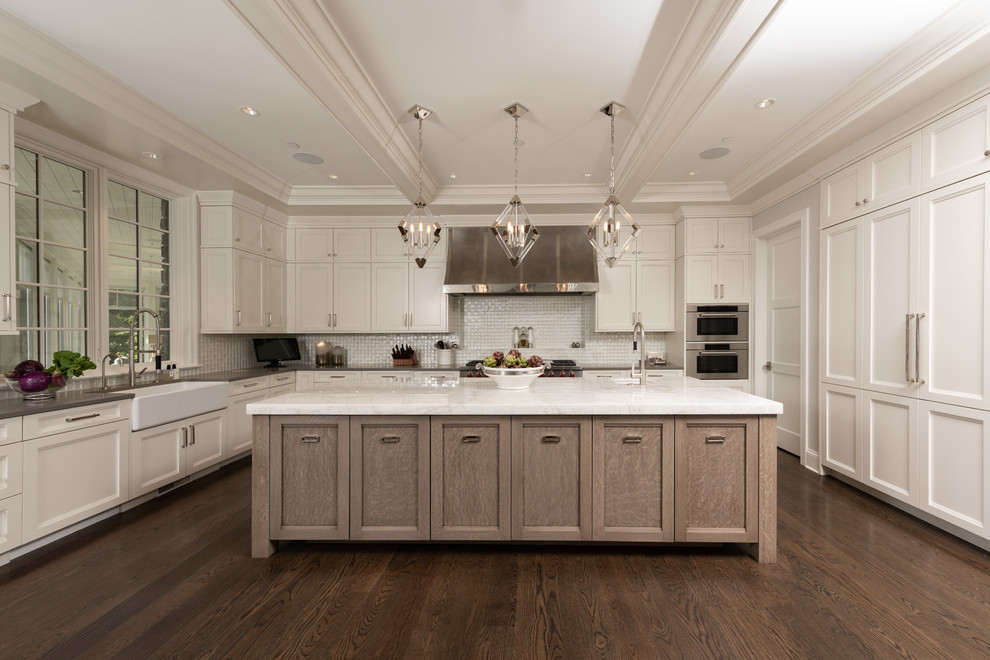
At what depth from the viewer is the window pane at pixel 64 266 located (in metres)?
3.15

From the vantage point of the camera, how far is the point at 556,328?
5.69 metres

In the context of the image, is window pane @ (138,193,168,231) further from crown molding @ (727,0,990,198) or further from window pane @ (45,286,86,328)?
crown molding @ (727,0,990,198)

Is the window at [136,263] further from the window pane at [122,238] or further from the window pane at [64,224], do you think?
the window pane at [64,224]

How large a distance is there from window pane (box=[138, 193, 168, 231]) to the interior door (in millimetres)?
6093

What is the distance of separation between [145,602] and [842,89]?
4860mm

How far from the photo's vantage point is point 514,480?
242 centimetres

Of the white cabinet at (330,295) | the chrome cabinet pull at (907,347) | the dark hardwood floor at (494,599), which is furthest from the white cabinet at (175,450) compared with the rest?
the chrome cabinet pull at (907,347)

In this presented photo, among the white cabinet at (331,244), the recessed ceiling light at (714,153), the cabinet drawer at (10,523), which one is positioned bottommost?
the cabinet drawer at (10,523)

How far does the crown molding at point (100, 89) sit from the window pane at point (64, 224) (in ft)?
3.08

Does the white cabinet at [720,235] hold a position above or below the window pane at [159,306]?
above

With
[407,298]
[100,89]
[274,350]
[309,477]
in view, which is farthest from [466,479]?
[274,350]

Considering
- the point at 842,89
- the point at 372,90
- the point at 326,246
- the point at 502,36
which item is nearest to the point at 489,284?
the point at 326,246

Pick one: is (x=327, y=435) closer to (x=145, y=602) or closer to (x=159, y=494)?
(x=145, y=602)

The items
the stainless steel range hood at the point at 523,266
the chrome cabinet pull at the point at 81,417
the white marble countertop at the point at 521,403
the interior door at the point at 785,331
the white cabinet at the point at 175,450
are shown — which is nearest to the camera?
the white marble countertop at the point at 521,403
